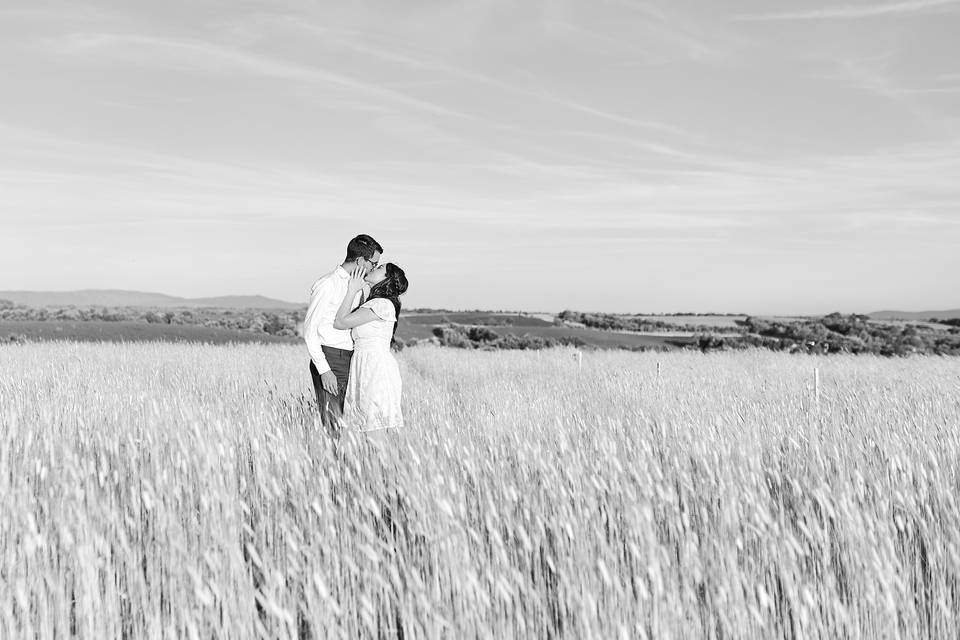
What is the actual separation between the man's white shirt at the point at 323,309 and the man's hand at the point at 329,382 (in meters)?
0.07

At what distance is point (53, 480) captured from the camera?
4262 mm

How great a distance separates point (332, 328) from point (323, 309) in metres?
0.24

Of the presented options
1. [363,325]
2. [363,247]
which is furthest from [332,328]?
[363,247]

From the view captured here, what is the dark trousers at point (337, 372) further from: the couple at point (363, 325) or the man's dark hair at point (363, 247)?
the man's dark hair at point (363, 247)

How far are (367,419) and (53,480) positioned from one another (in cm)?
237

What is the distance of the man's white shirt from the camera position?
20.7 ft

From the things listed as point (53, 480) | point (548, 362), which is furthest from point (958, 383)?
point (53, 480)

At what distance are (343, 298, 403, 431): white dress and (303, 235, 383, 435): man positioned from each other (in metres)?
0.23

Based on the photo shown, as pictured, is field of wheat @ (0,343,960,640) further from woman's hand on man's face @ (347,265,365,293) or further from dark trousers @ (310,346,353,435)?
dark trousers @ (310,346,353,435)

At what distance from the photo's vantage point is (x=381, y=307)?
241 inches

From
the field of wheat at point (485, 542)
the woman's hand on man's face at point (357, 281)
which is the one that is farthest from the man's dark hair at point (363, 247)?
the field of wheat at point (485, 542)

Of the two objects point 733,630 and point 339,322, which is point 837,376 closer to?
point 339,322

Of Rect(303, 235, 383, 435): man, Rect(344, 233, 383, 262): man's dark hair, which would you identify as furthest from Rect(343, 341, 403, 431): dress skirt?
Rect(344, 233, 383, 262): man's dark hair

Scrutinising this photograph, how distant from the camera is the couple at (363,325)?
20.0 ft
